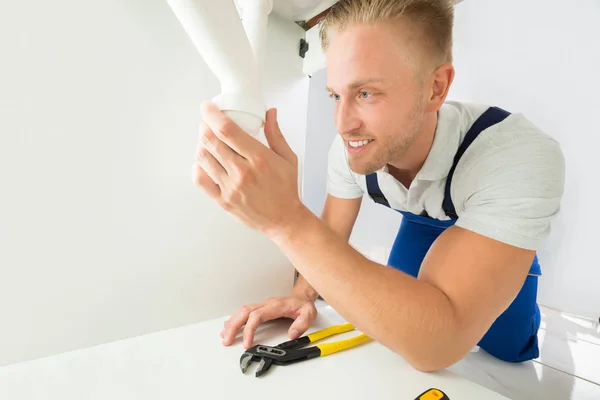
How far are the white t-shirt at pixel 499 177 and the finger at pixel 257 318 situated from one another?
0.29m

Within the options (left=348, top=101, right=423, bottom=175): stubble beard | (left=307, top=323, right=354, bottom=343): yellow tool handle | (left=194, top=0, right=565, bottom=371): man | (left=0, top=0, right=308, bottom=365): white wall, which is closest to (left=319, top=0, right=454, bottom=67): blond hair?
(left=194, top=0, right=565, bottom=371): man

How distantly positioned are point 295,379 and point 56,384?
0.22 meters

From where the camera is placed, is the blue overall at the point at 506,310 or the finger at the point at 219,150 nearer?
the finger at the point at 219,150

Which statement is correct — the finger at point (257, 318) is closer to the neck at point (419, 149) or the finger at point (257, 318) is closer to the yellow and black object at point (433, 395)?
the yellow and black object at point (433, 395)

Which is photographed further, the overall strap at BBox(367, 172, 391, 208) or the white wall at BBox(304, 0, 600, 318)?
the white wall at BBox(304, 0, 600, 318)

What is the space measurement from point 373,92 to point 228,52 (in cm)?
26

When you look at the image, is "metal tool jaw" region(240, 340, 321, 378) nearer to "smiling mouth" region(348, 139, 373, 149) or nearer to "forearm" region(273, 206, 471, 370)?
"forearm" region(273, 206, 471, 370)

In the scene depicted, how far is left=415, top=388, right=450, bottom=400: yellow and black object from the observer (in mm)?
299

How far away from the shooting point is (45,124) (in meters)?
0.32

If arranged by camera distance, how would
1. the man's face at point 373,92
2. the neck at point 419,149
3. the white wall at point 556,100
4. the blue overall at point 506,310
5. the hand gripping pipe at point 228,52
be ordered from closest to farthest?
the hand gripping pipe at point 228,52
the man's face at point 373,92
the neck at point 419,149
the blue overall at point 506,310
the white wall at point 556,100

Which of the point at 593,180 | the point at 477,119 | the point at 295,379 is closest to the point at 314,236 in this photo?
the point at 295,379

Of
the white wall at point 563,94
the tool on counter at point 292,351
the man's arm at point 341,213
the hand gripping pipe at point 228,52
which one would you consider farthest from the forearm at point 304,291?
the white wall at point 563,94

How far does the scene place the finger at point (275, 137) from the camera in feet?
1.17

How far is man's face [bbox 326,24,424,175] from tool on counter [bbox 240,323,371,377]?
27 cm
